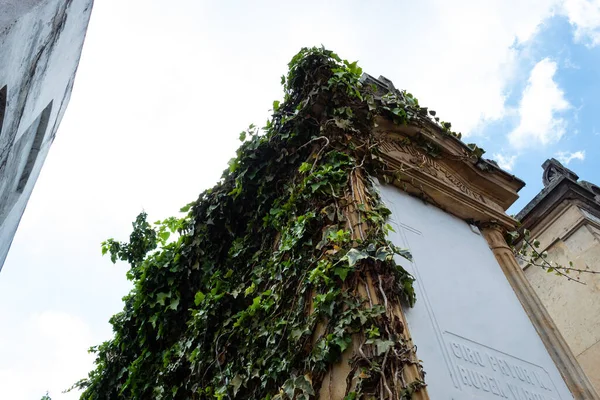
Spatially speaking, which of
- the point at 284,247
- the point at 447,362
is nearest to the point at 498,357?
the point at 447,362

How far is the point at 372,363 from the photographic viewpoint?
2.55 metres

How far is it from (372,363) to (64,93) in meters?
3.59

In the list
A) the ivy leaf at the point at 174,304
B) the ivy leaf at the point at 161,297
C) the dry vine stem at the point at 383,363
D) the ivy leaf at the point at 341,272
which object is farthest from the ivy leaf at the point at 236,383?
the ivy leaf at the point at 161,297

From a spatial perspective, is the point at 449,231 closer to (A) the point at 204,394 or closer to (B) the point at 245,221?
(B) the point at 245,221

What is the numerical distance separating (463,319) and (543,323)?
48.8 inches

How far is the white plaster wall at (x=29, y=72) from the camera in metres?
2.16

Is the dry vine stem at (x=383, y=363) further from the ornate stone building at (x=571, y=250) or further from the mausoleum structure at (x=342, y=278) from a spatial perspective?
the ornate stone building at (x=571, y=250)

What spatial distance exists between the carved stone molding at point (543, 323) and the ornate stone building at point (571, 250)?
9.83 ft

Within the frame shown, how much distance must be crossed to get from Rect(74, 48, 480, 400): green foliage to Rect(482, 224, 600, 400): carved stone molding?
173 cm

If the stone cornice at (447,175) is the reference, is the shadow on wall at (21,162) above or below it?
below

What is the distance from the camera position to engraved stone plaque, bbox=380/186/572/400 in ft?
9.90

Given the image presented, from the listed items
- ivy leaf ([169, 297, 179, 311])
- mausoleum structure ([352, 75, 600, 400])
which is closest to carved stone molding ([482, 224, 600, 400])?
mausoleum structure ([352, 75, 600, 400])

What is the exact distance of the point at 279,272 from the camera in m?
3.71

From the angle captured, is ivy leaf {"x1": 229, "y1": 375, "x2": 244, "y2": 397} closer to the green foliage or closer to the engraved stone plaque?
the green foliage
